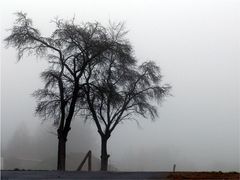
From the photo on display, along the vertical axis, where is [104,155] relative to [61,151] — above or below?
above

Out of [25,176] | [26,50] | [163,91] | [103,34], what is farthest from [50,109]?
[25,176]

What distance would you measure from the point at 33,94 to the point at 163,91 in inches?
408

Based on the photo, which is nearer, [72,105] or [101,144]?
[72,105]

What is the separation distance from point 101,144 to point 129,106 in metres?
3.66

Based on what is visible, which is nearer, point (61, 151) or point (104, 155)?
point (61, 151)

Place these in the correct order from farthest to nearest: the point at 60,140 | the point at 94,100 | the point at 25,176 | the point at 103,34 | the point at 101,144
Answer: the point at 101,144 < the point at 94,100 < the point at 103,34 < the point at 60,140 < the point at 25,176

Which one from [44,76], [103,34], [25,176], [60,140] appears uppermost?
[103,34]

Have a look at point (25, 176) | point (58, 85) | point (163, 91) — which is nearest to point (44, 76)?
point (58, 85)

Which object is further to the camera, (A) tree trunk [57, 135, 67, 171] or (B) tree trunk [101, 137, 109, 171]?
(B) tree trunk [101, 137, 109, 171]

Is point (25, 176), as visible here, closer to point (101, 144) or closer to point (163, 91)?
point (101, 144)

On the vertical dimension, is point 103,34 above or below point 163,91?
above

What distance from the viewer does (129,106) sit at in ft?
116

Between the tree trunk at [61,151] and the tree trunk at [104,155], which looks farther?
the tree trunk at [104,155]

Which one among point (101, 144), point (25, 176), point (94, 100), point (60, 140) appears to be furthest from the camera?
point (101, 144)
